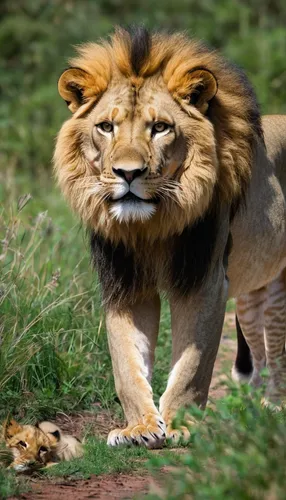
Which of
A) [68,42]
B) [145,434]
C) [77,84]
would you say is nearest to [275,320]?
[145,434]

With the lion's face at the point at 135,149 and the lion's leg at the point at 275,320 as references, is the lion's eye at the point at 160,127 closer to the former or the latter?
the lion's face at the point at 135,149

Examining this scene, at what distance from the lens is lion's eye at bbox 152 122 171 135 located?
5215mm

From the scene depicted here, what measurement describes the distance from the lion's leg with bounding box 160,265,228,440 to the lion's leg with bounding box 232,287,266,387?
1649mm

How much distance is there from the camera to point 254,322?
7.21 meters

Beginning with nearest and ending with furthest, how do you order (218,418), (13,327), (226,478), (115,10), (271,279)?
(226,478) → (218,418) → (13,327) → (271,279) → (115,10)

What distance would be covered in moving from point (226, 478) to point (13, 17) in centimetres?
1259

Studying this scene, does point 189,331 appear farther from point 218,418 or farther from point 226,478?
point 226,478

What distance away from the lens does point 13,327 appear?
6.07 metres

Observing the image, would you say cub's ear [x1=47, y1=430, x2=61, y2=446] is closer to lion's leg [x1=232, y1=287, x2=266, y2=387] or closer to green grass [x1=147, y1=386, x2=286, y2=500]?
green grass [x1=147, y1=386, x2=286, y2=500]

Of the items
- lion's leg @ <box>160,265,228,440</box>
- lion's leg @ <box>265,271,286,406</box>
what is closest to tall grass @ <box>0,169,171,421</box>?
lion's leg @ <box>265,271,286,406</box>

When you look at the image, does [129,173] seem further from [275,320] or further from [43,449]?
[275,320]

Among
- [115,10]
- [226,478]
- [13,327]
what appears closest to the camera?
[226,478]

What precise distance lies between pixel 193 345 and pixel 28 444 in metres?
0.86

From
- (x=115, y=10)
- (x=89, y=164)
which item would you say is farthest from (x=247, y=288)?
(x=115, y=10)
